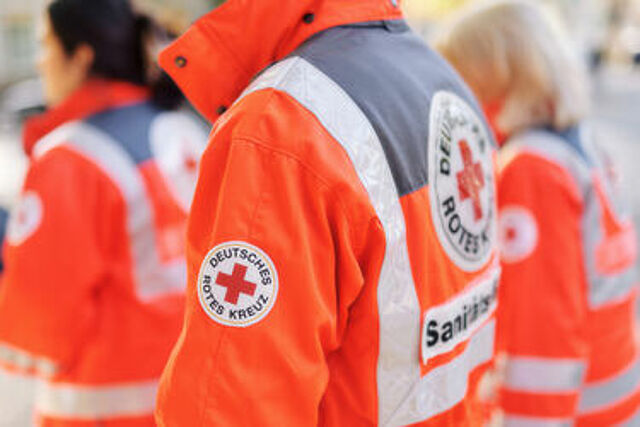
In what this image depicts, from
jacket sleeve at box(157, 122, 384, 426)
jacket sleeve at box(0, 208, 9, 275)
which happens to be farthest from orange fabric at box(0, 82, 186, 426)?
jacket sleeve at box(157, 122, 384, 426)

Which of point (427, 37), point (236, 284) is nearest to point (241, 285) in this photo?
point (236, 284)

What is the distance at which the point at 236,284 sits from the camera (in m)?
1.09

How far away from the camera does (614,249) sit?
219 cm

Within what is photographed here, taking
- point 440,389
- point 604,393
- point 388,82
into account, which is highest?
point 388,82

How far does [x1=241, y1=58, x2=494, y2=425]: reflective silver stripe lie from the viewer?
113cm

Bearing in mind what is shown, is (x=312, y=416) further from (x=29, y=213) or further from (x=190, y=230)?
(x=29, y=213)

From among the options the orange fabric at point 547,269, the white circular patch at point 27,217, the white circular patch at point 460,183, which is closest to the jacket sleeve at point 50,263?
the white circular patch at point 27,217

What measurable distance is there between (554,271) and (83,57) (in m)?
1.61

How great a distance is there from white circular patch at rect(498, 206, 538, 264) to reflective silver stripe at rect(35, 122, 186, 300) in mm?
1027

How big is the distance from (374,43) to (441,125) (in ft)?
0.67

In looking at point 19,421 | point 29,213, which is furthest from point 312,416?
point 19,421

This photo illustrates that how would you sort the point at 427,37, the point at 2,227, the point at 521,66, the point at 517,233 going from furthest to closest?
the point at 427,37, the point at 2,227, the point at 521,66, the point at 517,233

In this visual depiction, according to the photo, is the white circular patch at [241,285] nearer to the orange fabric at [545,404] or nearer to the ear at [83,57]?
the orange fabric at [545,404]

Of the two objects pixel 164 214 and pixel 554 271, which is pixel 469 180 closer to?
pixel 554 271
